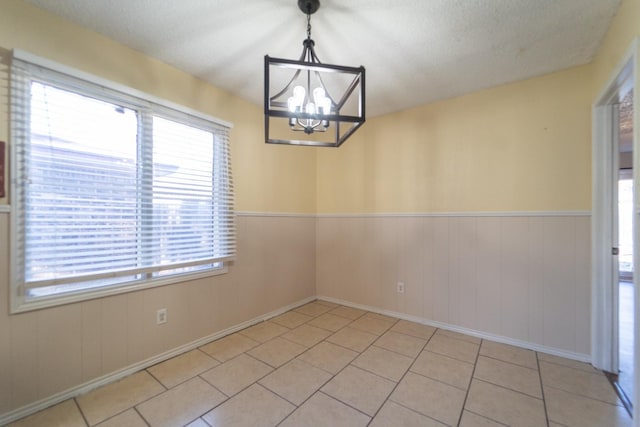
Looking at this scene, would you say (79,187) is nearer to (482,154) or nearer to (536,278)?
(482,154)

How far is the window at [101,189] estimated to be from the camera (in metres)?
1.54

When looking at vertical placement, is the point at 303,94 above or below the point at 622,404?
above

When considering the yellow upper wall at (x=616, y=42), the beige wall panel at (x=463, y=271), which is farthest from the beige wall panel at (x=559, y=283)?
the yellow upper wall at (x=616, y=42)

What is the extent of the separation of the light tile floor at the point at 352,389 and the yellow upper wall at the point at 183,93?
136cm

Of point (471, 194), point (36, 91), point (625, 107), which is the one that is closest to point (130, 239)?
point (36, 91)

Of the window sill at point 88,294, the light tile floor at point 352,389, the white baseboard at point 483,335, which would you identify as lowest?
the light tile floor at point 352,389

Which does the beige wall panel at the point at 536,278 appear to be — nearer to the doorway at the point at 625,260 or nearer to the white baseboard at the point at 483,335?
the white baseboard at the point at 483,335

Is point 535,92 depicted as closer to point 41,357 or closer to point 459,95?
point 459,95

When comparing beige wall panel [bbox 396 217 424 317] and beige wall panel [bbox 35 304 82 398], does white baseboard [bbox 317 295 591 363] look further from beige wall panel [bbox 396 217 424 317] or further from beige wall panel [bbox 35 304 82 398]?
beige wall panel [bbox 35 304 82 398]

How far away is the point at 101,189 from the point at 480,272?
322cm

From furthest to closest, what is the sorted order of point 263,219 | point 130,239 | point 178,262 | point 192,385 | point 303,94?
point 263,219, point 178,262, point 130,239, point 192,385, point 303,94

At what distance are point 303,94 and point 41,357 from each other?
7.19 feet

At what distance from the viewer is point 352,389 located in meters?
1.78

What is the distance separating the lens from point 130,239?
1.94 m
